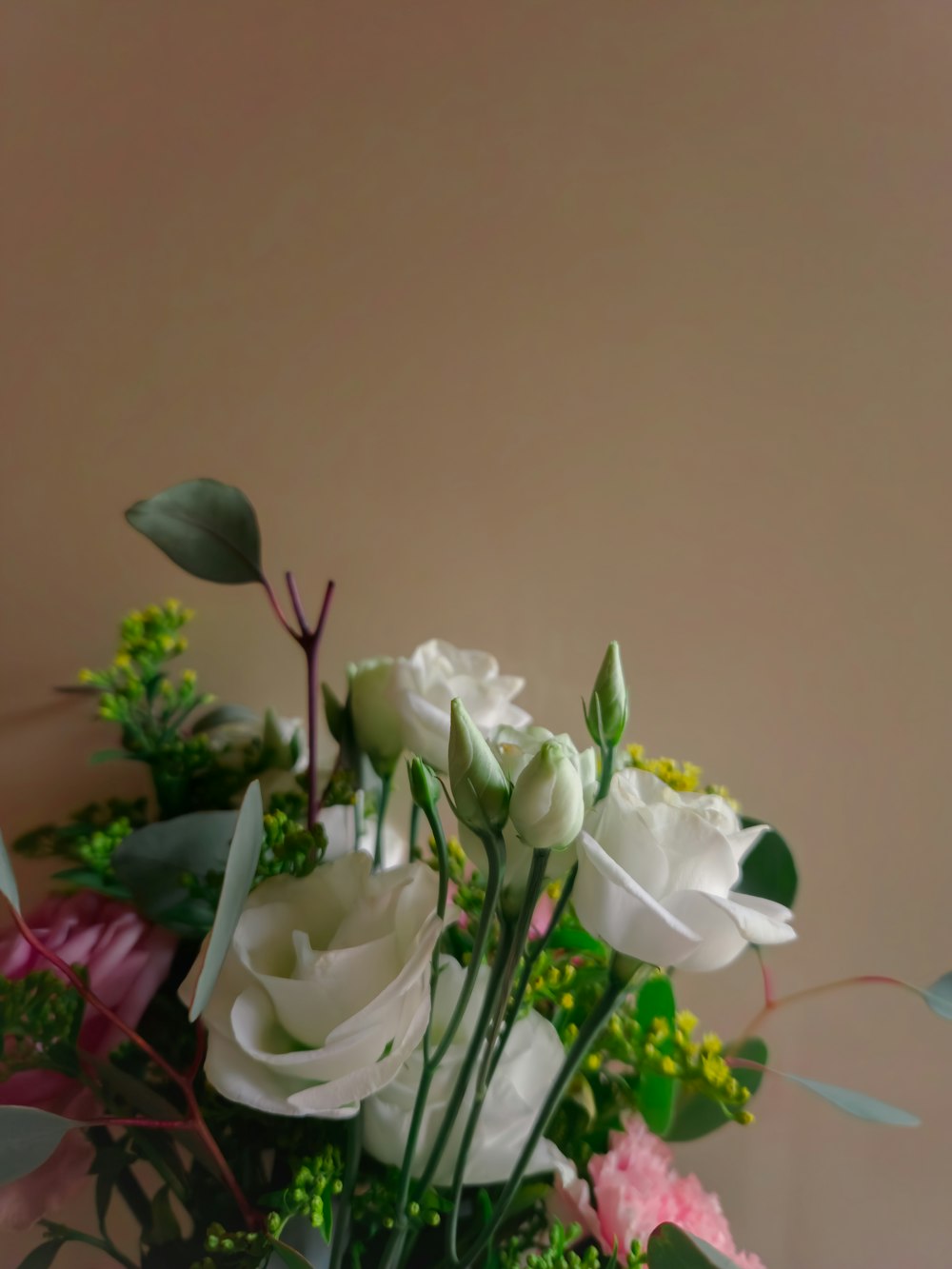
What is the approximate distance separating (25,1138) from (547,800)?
1.01 feet

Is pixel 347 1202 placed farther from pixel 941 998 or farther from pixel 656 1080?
Answer: pixel 941 998

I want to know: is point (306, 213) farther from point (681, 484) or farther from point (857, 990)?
point (857, 990)

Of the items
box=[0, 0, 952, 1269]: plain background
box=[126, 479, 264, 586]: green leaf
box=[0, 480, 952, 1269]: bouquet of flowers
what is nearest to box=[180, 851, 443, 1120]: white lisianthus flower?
box=[0, 480, 952, 1269]: bouquet of flowers

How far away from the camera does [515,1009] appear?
474 millimetres

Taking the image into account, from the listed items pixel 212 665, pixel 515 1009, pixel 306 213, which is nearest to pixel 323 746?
pixel 212 665

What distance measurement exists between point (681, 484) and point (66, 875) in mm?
574

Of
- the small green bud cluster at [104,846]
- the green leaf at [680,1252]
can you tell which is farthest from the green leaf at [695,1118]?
the small green bud cluster at [104,846]

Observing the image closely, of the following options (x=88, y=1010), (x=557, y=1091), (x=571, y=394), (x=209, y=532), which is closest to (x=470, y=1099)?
(x=557, y=1091)

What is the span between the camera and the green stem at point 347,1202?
19.7 inches

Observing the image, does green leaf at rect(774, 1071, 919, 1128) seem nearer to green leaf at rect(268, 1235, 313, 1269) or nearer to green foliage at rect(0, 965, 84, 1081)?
green leaf at rect(268, 1235, 313, 1269)

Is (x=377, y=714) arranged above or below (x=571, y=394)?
below

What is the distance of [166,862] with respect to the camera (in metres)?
0.58

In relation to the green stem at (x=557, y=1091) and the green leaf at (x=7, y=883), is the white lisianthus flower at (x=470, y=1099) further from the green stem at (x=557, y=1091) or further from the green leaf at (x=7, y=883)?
the green leaf at (x=7, y=883)

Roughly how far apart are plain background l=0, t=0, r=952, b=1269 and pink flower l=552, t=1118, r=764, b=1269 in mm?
219
